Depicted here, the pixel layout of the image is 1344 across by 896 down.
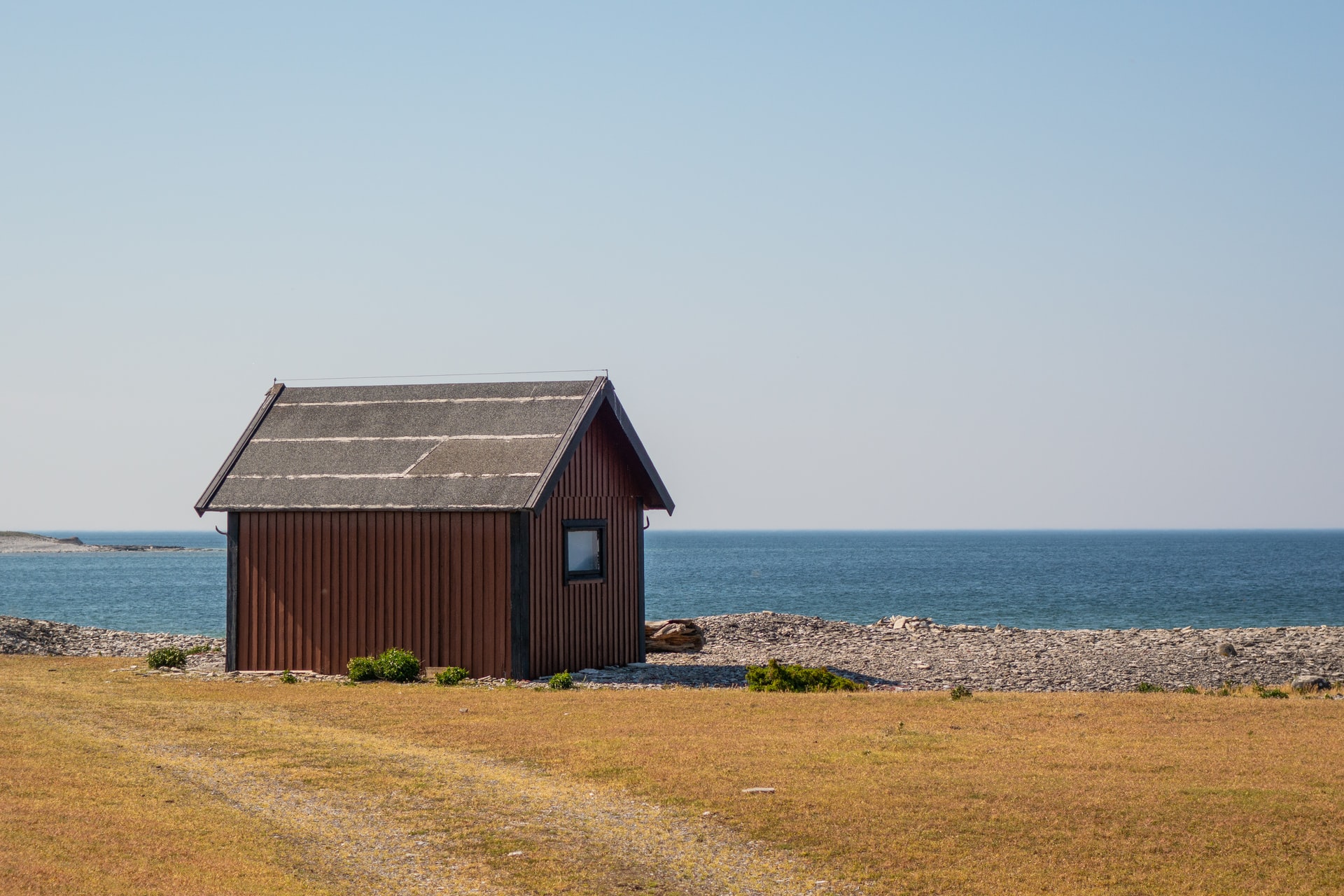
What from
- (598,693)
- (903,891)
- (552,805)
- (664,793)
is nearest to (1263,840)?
(903,891)

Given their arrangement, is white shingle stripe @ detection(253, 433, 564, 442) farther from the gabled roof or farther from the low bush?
the low bush

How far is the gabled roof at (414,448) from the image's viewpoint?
23.7m

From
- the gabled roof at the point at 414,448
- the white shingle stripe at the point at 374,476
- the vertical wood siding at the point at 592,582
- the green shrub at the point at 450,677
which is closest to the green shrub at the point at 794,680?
the vertical wood siding at the point at 592,582

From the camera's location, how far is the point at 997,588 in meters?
96.6

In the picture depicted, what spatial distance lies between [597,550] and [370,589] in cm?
465

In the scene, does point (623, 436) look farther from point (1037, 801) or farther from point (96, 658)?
point (1037, 801)

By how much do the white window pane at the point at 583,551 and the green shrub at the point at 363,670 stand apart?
4.28 m

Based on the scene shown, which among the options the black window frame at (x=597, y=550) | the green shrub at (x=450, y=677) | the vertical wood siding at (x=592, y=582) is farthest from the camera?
the black window frame at (x=597, y=550)

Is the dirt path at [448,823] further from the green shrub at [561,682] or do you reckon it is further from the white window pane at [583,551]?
the white window pane at [583,551]

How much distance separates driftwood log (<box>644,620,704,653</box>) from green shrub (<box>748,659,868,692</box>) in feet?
32.7

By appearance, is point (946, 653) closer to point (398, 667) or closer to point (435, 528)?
point (435, 528)

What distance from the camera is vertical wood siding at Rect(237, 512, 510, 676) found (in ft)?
76.4

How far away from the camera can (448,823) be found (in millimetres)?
11180

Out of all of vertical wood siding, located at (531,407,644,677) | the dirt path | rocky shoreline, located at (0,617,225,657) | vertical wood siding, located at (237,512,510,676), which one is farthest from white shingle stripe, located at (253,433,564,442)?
the dirt path
